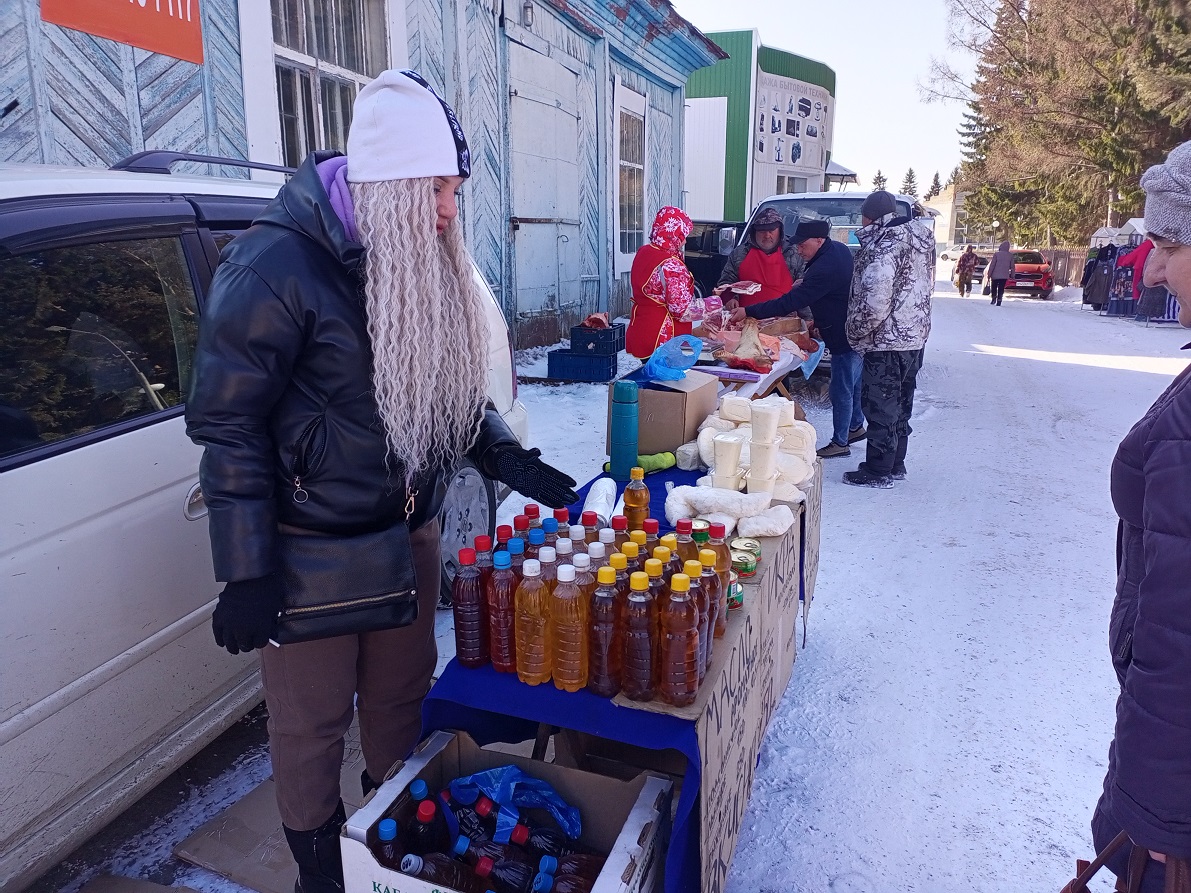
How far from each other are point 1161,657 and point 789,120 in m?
30.8

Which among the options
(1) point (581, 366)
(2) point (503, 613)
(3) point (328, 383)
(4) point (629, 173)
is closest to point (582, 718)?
(2) point (503, 613)

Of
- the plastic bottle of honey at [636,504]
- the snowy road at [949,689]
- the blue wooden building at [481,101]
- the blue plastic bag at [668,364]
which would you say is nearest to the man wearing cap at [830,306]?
the snowy road at [949,689]

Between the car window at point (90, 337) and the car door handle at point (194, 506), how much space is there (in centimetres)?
26

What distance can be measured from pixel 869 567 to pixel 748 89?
2478cm

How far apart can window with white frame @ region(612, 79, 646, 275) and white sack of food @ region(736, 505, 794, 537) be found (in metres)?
10.8

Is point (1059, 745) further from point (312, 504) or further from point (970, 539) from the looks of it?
point (312, 504)

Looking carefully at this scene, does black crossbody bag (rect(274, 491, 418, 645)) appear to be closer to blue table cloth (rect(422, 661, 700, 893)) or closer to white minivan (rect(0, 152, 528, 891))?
blue table cloth (rect(422, 661, 700, 893))

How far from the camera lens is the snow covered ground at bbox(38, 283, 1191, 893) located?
2.49 metres

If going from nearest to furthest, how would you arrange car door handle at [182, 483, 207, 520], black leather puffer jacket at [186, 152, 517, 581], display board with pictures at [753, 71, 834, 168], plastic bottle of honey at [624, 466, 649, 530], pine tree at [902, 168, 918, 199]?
black leather puffer jacket at [186, 152, 517, 581] < car door handle at [182, 483, 207, 520] < plastic bottle of honey at [624, 466, 649, 530] < display board with pictures at [753, 71, 834, 168] < pine tree at [902, 168, 918, 199]

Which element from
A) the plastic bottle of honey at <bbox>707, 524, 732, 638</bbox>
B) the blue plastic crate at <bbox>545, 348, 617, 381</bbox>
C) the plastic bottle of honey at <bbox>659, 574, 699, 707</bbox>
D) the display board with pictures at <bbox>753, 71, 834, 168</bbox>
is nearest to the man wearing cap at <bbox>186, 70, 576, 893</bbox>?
the plastic bottle of honey at <bbox>659, 574, 699, 707</bbox>

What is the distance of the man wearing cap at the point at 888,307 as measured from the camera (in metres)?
5.64

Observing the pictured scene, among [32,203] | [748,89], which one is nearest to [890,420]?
[32,203]

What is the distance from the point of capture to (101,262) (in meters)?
2.19

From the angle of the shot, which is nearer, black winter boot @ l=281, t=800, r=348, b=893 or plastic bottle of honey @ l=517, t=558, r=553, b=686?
plastic bottle of honey @ l=517, t=558, r=553, b=686
